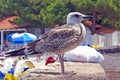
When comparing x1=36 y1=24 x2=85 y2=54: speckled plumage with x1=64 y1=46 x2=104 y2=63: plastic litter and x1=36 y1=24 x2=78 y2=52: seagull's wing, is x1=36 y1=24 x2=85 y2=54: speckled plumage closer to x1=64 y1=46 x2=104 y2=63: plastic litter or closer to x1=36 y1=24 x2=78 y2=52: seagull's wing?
x1=36 y1=24 x2=78 y2=52: seagull's wing

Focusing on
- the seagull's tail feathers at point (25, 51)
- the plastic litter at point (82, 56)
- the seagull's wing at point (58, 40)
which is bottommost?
the plastic litter at point (82, 56)

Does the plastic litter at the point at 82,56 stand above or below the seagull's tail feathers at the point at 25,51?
below

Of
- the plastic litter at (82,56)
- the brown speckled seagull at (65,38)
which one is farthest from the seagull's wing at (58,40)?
the plastic litter at (82,56)

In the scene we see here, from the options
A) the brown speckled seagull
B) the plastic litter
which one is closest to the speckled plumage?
the brown speckled seagull

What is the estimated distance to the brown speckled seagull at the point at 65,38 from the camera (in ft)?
14.6

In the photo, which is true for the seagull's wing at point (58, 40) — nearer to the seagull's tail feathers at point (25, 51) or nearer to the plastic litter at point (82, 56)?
the seagull's tail feathers at point (25, 51)

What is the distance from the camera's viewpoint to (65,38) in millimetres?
4500

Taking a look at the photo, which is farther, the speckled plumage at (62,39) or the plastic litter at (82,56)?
the plastic litter at (82,56)

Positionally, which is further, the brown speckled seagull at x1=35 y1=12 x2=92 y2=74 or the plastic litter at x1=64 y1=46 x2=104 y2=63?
the plastic litter at x1=64 y1=46 x2=104 y2=63

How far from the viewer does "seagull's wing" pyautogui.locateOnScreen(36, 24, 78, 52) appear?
14.6ft

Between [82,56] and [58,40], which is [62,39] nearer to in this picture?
[58,40]

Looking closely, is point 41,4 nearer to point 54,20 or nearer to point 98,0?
point 54,20

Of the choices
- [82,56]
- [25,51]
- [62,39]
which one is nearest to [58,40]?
[62,39]

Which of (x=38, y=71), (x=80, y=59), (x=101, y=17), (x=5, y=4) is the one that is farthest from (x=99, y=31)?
(x=38, y=71)
